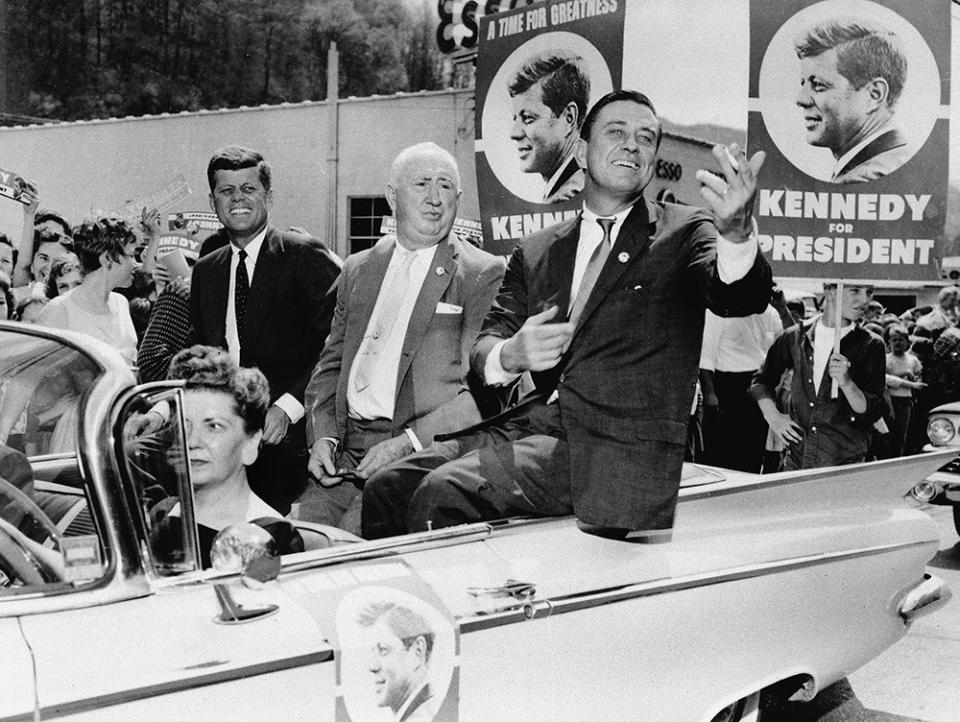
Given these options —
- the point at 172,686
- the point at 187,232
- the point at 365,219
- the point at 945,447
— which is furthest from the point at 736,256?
the point at 945,447

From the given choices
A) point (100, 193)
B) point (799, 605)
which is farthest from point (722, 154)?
point (100, 193)

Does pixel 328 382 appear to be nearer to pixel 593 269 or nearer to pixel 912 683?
pixel 593 269

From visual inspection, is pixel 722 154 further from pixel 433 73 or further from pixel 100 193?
pixel 100 193

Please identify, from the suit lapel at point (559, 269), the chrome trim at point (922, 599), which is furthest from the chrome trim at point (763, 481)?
the suit lapel at point (559, 269)

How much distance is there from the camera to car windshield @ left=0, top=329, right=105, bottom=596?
1.78 m

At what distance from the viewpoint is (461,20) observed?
384 centimetres

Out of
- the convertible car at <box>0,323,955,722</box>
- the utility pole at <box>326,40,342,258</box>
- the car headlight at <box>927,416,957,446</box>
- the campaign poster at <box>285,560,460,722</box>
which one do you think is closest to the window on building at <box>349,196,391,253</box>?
the utility pole at <box>326,40,342,258</box>

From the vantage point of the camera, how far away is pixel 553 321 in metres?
2.89

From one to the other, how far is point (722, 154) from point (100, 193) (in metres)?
2.41

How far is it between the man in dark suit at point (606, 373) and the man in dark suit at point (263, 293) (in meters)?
0.82

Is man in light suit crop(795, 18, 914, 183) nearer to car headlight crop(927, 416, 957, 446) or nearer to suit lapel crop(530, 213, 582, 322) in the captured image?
suit lapel crop(530, 213, 582, 322)

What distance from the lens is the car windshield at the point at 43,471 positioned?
178 cm

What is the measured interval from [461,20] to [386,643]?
2633 mm

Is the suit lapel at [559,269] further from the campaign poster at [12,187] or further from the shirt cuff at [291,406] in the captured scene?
the campaign poster at [12,187]
